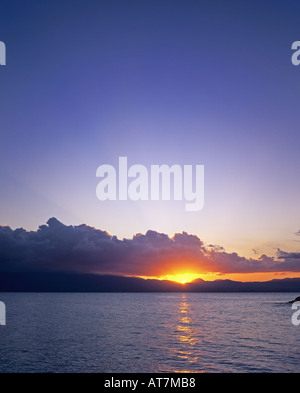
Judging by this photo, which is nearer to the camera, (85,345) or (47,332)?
(85,345)

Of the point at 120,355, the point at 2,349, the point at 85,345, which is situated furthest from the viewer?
the point at 85,345

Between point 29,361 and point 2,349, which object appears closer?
Result: point 29,361

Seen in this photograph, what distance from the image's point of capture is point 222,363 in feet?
158
